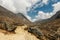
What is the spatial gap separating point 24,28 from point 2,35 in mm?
17342

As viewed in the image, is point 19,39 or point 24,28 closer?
point 19,39

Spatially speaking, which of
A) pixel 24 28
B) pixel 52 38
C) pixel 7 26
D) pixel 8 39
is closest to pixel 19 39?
pixel 8 39

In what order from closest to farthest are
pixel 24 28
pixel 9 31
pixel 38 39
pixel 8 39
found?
pixel 8 39, pixel 9 31, pixel 38 39, pixel 24 28

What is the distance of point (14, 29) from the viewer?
6600cm

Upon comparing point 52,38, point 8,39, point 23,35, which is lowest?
point 8,39

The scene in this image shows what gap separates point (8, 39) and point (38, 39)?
15002 millimetres

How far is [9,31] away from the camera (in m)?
61.8

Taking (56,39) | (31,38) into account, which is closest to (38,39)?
(31,38)

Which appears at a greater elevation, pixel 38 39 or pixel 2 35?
pixel 38 39

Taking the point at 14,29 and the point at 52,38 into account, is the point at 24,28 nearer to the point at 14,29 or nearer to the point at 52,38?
the point at 14,29

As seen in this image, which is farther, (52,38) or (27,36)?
(52,38)

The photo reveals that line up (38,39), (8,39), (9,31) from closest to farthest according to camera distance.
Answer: (8,39)
(9,31)
(38,39)

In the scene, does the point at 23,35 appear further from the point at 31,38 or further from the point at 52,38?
the point at 52,38

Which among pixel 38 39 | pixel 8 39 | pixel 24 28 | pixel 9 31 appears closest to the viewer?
pixel 8 39
